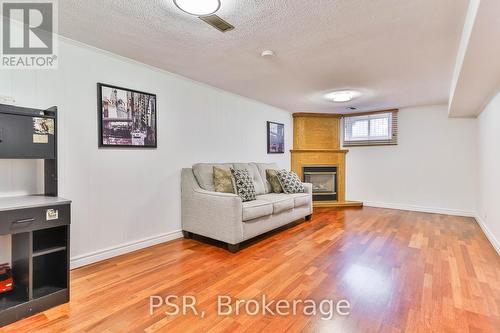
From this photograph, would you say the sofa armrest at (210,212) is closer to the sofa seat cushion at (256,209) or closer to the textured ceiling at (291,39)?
the sofa seat cushion at (256,209)

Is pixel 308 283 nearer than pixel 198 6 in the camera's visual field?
No

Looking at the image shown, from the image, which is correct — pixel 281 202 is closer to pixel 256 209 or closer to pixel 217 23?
pixel 256 209

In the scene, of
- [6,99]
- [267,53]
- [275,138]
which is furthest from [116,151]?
[275,138]

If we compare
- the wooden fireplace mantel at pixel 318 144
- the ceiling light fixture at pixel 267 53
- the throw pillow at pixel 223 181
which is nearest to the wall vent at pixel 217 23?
the ceiling light fixture at pixel 267 53

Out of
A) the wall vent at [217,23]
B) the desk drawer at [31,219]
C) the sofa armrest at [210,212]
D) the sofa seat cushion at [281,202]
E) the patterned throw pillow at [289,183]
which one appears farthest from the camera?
the patterned throw pillow at [289,183]

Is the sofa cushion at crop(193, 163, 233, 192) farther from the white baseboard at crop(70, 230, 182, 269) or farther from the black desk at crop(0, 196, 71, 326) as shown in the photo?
the black desk at crop(0, 196, 71, 326)

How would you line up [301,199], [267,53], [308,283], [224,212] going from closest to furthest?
1. [308,283]
2. [267,53]
3. [224,212]
4. [301,199]

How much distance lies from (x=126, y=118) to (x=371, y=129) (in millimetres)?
5008

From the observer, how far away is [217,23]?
2107 millimetres

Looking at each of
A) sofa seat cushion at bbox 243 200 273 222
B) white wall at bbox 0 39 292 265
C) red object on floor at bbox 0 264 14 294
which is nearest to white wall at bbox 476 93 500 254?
sofa seat cushion at bbox 243 200 273 222

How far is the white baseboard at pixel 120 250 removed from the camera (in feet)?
8.29

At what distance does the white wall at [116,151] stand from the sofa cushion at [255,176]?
0.36 m

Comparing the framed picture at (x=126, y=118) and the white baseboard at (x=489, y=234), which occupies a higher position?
the framed picture at (x=126, y=118)

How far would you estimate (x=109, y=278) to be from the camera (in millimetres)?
2293
